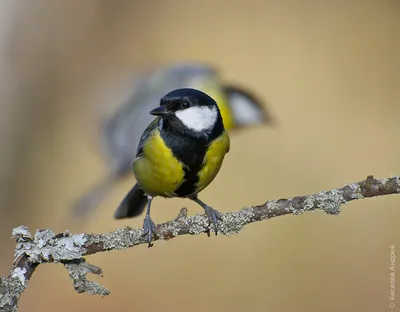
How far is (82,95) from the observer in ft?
12.7

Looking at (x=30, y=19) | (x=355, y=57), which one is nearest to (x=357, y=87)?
(x=355, y=57)

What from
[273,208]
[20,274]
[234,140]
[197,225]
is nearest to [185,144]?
[197,225]

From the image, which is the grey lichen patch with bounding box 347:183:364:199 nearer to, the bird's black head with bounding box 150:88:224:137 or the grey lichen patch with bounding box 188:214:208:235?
the grey lichen patch with bounding box 188:214:208:235

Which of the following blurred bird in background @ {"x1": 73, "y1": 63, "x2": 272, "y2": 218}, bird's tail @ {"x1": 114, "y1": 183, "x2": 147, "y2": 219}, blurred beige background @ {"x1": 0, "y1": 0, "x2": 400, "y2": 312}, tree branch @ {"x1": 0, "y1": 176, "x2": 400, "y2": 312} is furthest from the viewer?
blurred bird in background @ {"x1": 73, "y1": 63, "x2": 272, "y2": 218}

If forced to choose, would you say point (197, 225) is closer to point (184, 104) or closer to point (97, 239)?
point (97, 239)

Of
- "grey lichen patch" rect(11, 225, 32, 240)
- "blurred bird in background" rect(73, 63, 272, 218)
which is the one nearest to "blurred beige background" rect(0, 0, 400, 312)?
"blurred bird in background" rect(73, 63, 272, 218)

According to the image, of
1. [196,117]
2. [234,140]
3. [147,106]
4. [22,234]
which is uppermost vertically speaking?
[147,106]

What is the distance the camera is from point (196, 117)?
1749mm

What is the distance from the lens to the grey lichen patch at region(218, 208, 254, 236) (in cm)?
131

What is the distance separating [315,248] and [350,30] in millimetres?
1337

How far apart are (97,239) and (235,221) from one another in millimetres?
296

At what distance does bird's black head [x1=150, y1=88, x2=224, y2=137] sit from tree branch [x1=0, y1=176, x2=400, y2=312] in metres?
0.45

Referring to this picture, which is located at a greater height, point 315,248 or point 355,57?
point 355,57

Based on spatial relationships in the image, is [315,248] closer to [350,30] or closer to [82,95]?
[350,30]
